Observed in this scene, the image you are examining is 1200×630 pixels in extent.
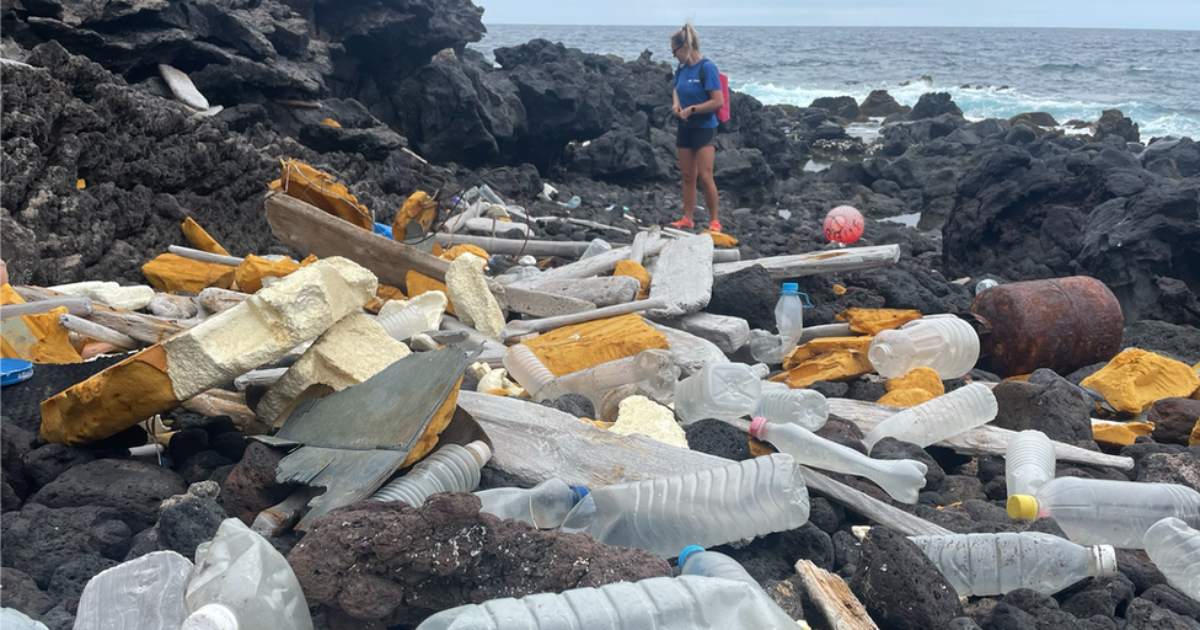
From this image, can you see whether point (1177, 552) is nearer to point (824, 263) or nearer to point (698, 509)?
point (698, 509)

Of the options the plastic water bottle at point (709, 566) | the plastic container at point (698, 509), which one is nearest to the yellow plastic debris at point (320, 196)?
the plastic container at point (698, 509)

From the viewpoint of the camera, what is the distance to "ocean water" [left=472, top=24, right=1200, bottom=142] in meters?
33.7

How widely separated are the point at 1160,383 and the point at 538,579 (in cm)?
A: 369

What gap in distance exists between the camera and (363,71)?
47.5 feet

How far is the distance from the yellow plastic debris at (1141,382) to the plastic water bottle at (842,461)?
1689 millimetres

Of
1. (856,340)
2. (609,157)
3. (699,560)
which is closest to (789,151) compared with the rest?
(609,157)

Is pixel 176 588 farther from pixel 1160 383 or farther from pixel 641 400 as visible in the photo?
pixel 1160 383

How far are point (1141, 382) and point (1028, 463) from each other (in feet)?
5.57

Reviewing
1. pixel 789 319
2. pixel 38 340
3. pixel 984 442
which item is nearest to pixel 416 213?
pixel 38 340

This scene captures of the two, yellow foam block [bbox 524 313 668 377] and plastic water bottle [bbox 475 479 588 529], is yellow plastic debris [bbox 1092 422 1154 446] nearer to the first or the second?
yellow foam block [bbox 524 313 668 377]

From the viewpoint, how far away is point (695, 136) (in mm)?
8633

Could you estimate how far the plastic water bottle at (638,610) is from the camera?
154 cm

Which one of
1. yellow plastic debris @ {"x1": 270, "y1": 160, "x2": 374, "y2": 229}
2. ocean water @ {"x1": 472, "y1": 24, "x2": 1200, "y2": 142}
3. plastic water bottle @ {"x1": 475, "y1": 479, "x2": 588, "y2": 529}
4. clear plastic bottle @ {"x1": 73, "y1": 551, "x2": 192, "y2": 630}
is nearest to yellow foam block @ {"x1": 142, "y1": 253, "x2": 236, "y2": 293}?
yellow plastic debris @ {"x1": 270, "y1": 160, "x2": 374, "y2": 229}

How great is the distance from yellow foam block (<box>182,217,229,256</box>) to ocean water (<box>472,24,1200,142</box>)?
2994 centimetres
